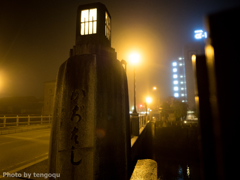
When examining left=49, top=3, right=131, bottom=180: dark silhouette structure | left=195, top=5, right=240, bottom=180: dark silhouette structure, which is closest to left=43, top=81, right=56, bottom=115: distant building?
left=49, top=3, right=131, bottom=180: dark silhouette structure

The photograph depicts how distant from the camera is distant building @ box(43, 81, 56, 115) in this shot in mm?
50406

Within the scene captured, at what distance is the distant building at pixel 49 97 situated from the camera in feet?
165

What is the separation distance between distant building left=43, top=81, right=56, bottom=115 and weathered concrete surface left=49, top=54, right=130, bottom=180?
50998mm

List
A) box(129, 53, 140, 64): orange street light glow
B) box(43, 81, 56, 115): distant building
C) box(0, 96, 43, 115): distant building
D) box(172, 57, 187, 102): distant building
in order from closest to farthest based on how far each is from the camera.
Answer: box(129, 53, 140, 64): orange street light glow
box(0, 96, 43, 115): distant building
box(43, 81, 56, 115): distant building
box(172, 57, 187, 102): distant building

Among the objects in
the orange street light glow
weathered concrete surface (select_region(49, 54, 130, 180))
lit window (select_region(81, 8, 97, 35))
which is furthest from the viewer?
the orange street light glow

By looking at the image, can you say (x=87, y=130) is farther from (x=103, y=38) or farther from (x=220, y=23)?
(x=220, y=23)

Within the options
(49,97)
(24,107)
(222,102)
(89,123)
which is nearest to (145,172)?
(89,123)

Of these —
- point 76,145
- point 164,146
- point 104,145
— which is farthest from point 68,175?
point 164,146

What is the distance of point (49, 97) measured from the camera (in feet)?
173

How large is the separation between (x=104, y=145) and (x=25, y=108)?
5747 cm

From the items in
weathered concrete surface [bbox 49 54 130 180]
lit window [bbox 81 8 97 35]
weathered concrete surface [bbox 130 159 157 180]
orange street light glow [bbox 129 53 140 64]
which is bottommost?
weathered concrete surface [bbox 130 159 157 180]

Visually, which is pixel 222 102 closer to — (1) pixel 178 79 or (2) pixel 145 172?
(2) pixel 145 172

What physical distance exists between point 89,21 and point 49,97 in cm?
5372

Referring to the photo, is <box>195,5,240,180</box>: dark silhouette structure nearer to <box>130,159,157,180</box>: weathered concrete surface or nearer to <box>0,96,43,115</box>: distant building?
<box>130,159,157,180</box>: weathered concrete surface
